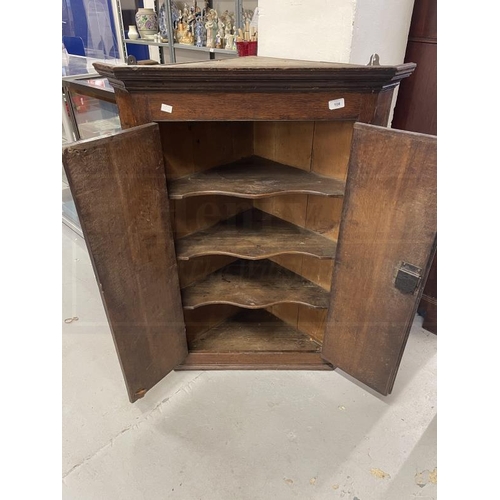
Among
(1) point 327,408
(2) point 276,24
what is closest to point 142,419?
(1) point 327,408

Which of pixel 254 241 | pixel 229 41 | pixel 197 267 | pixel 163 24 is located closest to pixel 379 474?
pixel 254 241

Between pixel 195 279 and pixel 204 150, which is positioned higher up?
pixel 204 150

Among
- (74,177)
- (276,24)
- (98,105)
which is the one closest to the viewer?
(74,177)

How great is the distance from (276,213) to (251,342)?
663 mm

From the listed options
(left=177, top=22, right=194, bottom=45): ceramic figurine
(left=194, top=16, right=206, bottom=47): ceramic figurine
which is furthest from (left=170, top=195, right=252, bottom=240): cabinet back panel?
(left=177, top=22, right=194, bottom=45): ceramic figurine

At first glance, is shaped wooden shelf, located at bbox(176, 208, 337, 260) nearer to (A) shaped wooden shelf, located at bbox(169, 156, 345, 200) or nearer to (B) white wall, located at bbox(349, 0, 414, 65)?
(A) shaped wooden shelf, located at bbox(169, 156, 345, 200)

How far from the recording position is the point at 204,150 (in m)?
1.50

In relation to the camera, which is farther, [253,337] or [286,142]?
[253,337]

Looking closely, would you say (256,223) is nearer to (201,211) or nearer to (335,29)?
(201,211)

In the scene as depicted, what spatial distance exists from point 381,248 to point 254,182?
53 cm

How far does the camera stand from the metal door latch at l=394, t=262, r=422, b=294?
121 centimetres

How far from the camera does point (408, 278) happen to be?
123 cm

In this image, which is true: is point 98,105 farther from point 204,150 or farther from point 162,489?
point 162,489

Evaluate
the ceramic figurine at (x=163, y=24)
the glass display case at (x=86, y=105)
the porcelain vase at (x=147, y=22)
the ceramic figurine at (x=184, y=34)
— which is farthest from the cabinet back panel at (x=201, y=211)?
the porcelain vase at (x=147, y=22)
